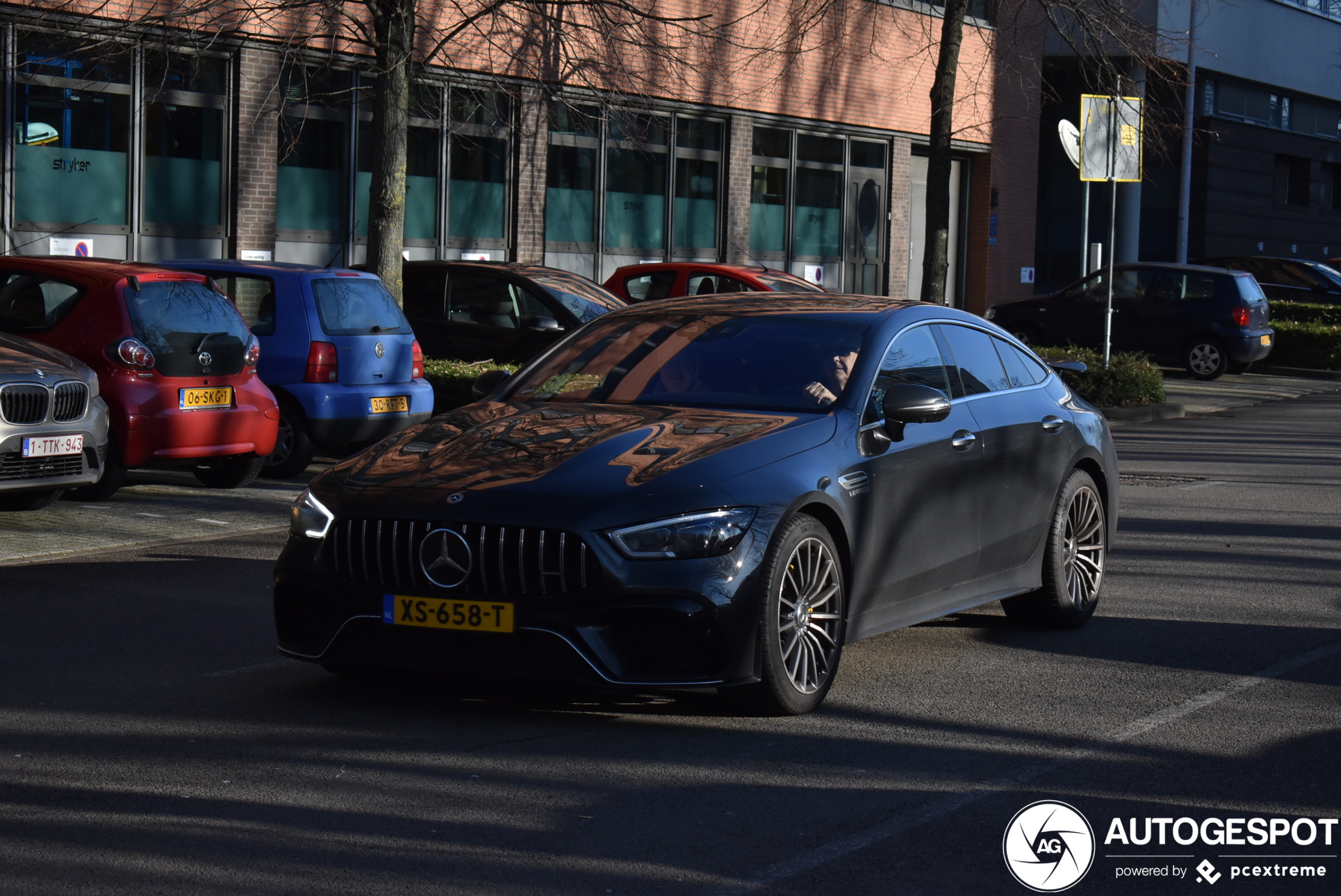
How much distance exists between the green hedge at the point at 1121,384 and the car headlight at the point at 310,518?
15.1 meters

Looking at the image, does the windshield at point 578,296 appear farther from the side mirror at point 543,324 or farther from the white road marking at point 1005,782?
the white road marking at point 1005,782

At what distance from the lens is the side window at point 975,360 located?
296 inches

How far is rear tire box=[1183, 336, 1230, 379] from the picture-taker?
85.6 ft

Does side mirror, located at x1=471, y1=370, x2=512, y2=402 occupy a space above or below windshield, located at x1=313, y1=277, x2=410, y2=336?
below

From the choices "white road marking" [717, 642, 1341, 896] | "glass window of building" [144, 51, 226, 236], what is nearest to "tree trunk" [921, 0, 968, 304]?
"glass window of building" [144, 51, 226, 236]

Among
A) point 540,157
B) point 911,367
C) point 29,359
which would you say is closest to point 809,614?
point 911,367

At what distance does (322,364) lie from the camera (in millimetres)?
12789

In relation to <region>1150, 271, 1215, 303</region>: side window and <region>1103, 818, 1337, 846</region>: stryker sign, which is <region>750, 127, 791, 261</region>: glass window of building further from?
<region>1103, 818, 1337, 846</region>: stryker sign

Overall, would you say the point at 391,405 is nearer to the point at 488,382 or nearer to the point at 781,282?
the point at 488,382

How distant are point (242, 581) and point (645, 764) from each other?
4135 mm

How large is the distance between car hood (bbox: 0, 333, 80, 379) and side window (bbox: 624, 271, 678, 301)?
410 inches

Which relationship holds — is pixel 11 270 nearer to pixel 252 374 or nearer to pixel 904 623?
pixel 252 374

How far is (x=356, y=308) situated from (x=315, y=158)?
8659 millimetres

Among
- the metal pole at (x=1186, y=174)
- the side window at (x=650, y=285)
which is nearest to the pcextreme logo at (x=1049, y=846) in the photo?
the side window at (x=650, y=285)
